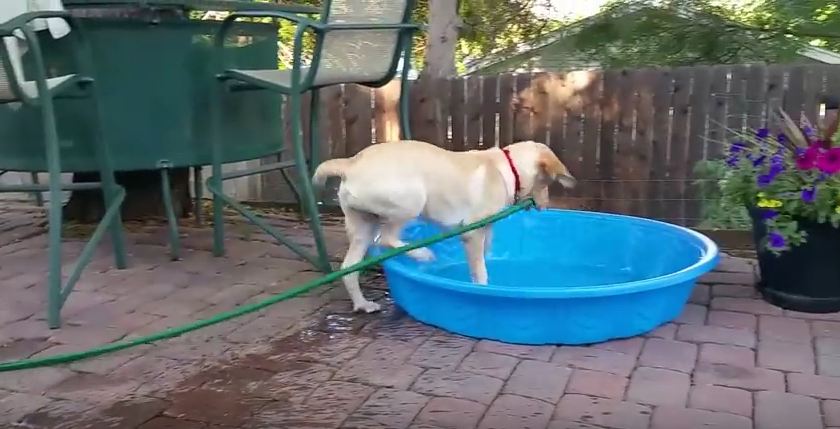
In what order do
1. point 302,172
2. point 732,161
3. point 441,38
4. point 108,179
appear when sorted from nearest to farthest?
1. point 732,161
2. point 302,172
3. point 108,179
4. point 441,38

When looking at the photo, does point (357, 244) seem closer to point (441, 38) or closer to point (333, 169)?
point (333, 169)

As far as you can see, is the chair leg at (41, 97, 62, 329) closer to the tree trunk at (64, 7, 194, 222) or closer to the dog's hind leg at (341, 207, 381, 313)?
the dog's hind leg at (341, 207, 381, 313)

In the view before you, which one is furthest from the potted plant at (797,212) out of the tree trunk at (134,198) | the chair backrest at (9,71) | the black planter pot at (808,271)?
the tree trunk at (134,198)

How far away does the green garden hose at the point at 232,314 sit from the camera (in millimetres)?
1973

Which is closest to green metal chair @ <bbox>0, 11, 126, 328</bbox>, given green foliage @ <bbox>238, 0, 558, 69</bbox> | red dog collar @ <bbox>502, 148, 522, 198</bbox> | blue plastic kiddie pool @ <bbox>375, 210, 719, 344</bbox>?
blue plastic kiddie pool @ <bbox>375, 210, 719, 344</bbox>

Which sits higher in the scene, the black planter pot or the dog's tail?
the dog's tail

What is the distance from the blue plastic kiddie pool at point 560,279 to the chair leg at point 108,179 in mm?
1227

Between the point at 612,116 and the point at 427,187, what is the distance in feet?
8.14

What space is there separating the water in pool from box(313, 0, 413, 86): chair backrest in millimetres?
862

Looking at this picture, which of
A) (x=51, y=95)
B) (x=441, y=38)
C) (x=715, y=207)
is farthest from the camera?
(x=441, y=38)

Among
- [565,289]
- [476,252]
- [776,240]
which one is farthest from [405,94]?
[776,240]

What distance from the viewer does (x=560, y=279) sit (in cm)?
354

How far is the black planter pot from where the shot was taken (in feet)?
9.75

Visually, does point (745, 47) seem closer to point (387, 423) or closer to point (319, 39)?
point (319, 39)
